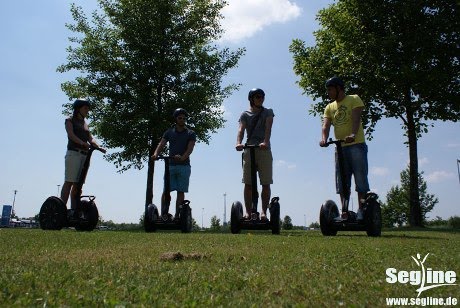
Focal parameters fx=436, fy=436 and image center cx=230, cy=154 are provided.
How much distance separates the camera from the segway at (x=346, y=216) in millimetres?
7719

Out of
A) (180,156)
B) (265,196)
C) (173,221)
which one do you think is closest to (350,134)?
(265,196)

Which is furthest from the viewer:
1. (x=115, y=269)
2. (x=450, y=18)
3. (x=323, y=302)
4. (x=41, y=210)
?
(x=450, y=18)

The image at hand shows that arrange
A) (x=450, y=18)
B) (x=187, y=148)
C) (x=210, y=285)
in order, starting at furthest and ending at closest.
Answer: (x=450, y=18) → (x=187, y=148) → (x=210, y=285)

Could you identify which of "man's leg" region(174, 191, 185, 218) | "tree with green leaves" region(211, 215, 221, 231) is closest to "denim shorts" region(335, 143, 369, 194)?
"man's leg" region(174, 191, 185, 218)

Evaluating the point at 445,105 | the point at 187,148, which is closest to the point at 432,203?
the point at 445,105

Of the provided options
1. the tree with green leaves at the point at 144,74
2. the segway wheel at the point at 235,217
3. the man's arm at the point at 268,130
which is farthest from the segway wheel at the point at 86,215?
the tree with green leaves at the point at 144,74

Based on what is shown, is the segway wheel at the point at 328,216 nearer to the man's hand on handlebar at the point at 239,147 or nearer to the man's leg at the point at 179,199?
the man's hand on handlebar at the point at 239,147

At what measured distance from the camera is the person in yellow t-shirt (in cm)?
790

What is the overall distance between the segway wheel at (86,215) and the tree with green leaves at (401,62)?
14887 mm

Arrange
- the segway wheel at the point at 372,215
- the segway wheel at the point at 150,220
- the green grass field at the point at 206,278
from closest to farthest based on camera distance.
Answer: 1. the green grass field at the point at 206,278
2. the segway wheel at the point at 372,215
3. the segway wheel at the point at 150,220

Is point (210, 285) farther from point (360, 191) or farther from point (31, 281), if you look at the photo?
point (360, 191)

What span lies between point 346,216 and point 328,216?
1.20ft

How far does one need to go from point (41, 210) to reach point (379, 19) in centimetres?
1806

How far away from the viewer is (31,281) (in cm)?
280
